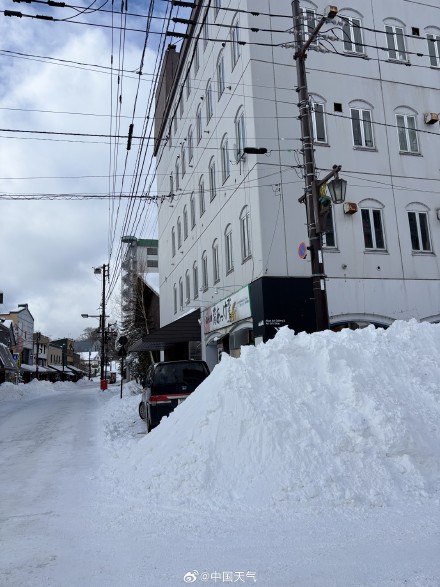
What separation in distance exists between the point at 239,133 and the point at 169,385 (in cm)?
1041

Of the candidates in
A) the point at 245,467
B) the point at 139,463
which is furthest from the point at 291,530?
the point at 139,463

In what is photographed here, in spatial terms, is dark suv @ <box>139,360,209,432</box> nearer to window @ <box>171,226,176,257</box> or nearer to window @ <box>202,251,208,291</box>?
window @ <box>202,251,208,291</box>

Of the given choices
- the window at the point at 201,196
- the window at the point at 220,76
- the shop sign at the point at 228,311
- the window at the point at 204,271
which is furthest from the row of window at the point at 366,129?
the window at the point at 204,271

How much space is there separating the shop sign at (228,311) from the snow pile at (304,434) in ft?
26.7

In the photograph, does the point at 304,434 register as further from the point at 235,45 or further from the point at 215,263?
the point at 235,45

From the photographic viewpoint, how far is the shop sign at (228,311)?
16359mm

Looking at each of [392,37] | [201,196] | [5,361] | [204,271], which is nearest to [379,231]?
[392,37]

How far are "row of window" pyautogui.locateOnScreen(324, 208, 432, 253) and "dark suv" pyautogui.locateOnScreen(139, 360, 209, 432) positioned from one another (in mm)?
6941

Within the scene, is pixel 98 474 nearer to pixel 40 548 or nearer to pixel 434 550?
pixel 40 548

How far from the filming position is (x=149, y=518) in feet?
17.5

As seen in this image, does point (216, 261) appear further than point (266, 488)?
Yes

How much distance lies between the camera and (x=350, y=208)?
1625 cm

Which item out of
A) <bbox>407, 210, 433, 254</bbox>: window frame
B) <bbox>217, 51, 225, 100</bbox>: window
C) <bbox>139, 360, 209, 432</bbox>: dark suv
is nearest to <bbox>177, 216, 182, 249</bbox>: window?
<bbox>217, 51, 225, 100</bbox>: window

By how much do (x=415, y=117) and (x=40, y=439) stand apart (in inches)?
675
